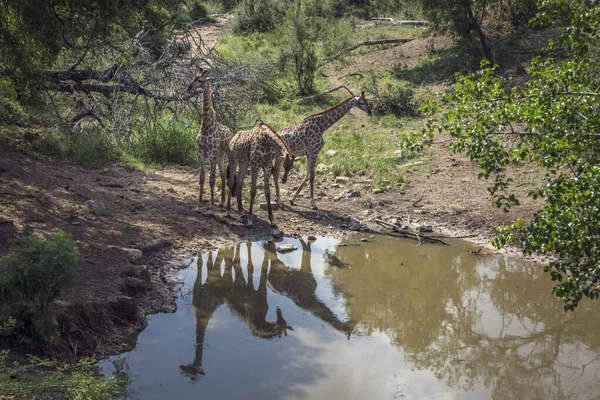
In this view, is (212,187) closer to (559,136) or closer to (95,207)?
(95,207)

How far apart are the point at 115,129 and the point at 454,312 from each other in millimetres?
6992

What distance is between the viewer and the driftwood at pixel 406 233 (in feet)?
32.2

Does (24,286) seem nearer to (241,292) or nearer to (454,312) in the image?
(241,292)

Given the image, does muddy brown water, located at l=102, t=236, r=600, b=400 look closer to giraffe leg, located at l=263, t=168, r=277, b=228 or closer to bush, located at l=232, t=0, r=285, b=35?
giraffe leg, located at l=263, t=168, r=277, b=228

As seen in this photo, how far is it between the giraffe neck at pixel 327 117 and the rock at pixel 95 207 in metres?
4.10

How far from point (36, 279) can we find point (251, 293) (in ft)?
10.5

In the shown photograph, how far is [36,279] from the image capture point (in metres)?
5.33

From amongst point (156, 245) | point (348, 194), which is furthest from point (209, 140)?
point (348, 194)

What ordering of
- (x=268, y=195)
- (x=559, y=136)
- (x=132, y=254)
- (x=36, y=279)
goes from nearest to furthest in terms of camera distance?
(x=559, y=136) → (x=36, y=279) → (x=132, y=254) → (x=268, y=195)

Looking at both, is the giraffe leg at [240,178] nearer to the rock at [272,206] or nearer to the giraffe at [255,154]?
the giraffe at [255,154]

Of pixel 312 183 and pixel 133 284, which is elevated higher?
pixel 312 183

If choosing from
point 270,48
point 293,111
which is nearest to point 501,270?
point 293,111

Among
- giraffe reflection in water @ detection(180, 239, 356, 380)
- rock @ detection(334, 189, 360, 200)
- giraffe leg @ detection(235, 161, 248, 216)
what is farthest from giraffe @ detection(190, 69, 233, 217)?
rock @ detection(334, 189, 360, 200)

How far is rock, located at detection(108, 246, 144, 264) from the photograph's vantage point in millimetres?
7822
